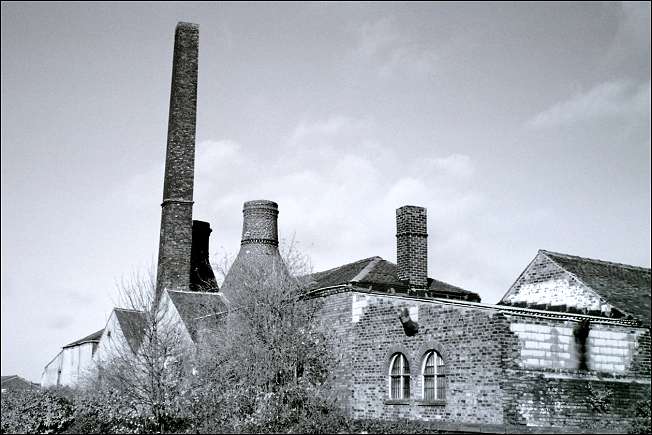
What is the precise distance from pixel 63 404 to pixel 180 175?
14.0m

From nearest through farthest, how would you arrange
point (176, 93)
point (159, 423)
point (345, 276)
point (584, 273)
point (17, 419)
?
point (159, 423) < point (17, 419) < point (584, 273) < point (345, 276) < point (176, 93)

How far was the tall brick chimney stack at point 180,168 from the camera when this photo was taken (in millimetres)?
32125

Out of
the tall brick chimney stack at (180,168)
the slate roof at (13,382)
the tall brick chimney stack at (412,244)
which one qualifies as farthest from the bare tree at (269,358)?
the slate roof at (13,382)

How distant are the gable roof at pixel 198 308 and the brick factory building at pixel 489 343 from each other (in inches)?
4.2

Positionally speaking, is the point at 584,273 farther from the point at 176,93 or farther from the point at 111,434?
the point at 176,93

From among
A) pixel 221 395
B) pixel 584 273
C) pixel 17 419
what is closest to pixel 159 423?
pixel 221 395

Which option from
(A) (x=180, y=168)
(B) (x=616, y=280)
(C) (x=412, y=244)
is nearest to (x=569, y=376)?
(B) (x=616, y=280)

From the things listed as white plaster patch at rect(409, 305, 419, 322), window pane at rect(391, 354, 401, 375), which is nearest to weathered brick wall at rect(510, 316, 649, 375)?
white plaster patch at rect(409, 305, 419, 322)

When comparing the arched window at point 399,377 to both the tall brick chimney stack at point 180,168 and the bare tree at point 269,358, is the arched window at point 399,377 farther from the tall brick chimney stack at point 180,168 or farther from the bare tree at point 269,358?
the tall brick chimney stack at point 180,168

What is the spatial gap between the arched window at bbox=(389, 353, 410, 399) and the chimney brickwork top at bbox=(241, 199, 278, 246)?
12621mm

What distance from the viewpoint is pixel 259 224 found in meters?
31.1

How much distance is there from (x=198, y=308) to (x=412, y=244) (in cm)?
990

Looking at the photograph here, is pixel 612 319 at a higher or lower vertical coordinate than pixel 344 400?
higher

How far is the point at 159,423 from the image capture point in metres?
18.9
